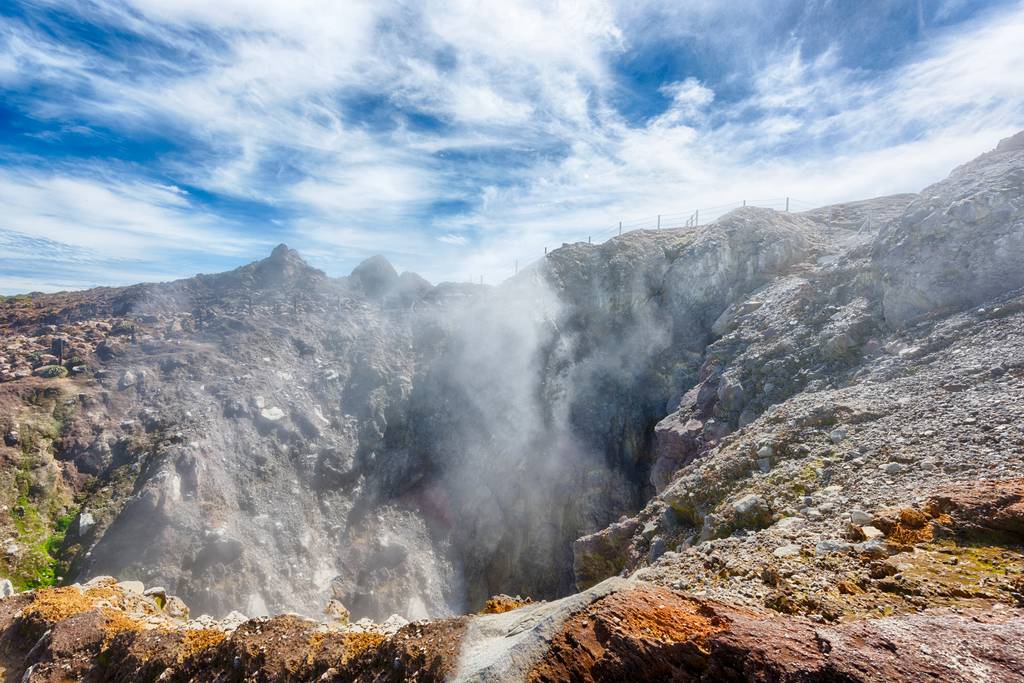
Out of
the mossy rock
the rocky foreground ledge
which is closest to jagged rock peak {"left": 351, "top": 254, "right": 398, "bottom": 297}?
the mossy rock

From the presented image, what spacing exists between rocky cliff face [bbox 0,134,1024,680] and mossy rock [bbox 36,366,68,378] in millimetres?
238

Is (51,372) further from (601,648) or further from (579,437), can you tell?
(601,648)

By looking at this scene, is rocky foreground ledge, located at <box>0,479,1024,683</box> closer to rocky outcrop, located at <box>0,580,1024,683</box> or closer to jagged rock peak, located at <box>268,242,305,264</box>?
rocky outcrop, located at <box>0,580,1024,683</box>

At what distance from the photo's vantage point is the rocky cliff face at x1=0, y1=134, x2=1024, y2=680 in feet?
30.5

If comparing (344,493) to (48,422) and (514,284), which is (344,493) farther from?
(514,284)

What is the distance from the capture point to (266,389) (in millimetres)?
45844

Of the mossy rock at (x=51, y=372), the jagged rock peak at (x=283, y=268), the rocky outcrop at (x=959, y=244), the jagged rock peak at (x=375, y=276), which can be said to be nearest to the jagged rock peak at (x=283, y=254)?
the jagged rock peak at (x=283, y=268)

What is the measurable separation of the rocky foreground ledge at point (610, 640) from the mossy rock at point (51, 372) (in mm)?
34640

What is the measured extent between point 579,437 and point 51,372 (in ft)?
159

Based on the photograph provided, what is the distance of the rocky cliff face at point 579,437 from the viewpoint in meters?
9.30

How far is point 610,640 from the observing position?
6.60 meters

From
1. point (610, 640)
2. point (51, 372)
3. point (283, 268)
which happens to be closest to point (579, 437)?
point (610, 640)

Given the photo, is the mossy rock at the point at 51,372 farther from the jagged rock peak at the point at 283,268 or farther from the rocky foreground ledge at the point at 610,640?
the rocky foreground ledge at the point at 610,640

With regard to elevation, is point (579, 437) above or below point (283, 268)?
below
